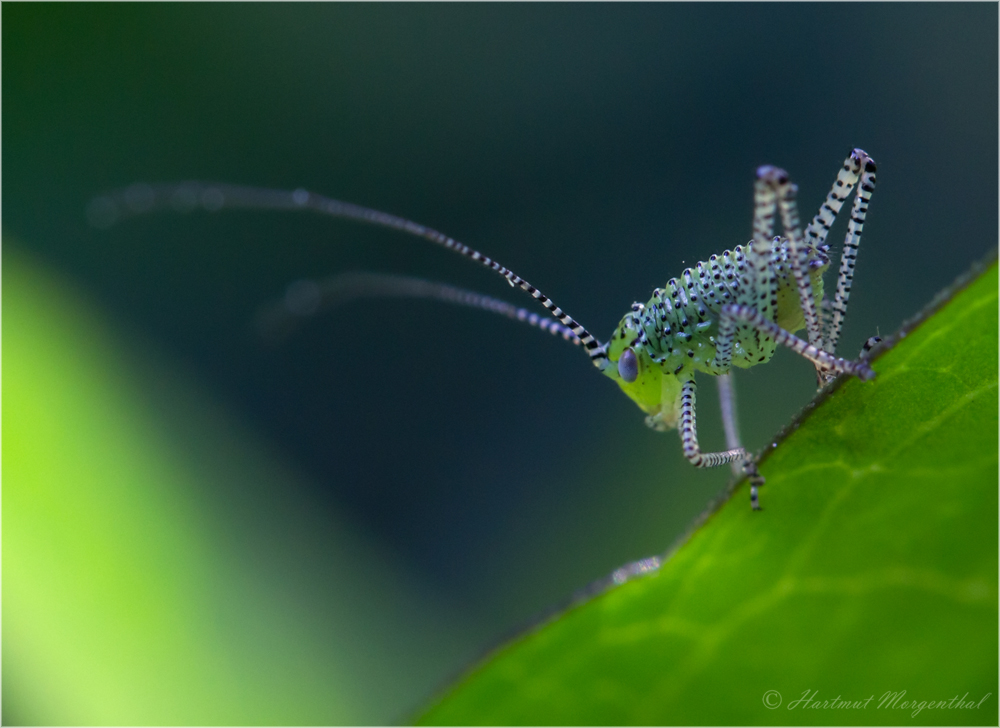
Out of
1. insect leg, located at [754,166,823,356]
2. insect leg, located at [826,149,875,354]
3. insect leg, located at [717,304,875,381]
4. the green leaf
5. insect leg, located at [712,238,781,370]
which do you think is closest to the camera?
the green leaf

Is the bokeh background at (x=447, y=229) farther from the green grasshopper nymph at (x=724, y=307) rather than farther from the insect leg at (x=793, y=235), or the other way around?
the insect leg at (x=793, y=235)

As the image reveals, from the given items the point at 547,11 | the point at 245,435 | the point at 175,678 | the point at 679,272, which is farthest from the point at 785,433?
the point at 547,11

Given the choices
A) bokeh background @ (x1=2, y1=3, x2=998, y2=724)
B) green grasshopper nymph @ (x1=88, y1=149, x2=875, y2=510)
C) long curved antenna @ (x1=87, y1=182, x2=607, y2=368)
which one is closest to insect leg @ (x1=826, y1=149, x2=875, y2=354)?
green grasshopper nymph @ (x1=88, y1=149, x2=875, y2=510)

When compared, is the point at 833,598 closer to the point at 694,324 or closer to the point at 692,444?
the point at 692,444

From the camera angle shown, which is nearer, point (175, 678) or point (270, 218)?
point (175, 678)

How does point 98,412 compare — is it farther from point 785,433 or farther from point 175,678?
point 785,433

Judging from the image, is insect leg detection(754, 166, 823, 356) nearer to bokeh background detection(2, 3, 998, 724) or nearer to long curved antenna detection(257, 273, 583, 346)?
bokeh background detection(2, 3, 998, 724)

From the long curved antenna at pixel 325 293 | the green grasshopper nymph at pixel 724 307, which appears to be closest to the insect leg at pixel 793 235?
the green grasshopper nymph at pixel 724 307
